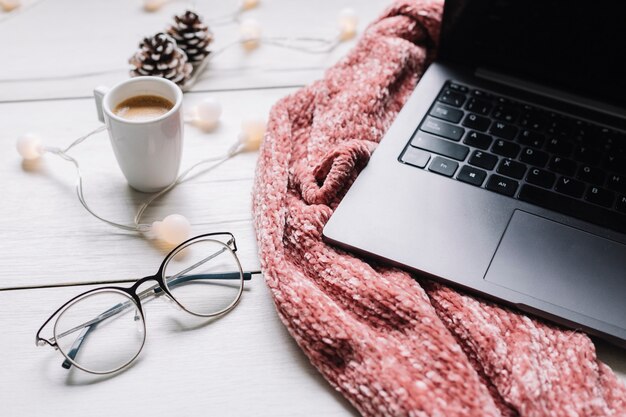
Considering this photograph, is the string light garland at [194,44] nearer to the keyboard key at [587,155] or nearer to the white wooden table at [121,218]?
the white wooden table at [121,218]

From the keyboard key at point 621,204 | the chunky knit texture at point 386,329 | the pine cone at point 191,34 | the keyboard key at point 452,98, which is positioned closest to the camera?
the chunky knit texture at point 386,329

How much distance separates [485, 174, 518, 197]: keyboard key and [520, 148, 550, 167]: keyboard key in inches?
1.3

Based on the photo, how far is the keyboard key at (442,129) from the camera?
25.6 inches

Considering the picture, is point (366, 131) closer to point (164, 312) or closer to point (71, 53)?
point (164, 312)

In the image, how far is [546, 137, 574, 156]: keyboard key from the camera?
0.63 metres

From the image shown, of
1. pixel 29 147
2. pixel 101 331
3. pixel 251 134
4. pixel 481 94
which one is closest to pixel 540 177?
pixel 481 94

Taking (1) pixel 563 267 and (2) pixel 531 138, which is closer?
(1) pixel 563 267

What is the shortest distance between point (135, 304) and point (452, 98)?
14.8 inches

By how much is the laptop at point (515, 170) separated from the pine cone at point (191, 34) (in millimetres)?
287

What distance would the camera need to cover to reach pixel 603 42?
2.10 ft

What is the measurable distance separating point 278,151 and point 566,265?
295 mm

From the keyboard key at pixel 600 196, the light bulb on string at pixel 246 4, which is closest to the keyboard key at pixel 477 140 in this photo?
the keyboard key at pixel 600 196

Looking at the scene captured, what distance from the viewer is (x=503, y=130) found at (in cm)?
65

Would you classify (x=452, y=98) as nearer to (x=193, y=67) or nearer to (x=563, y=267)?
(x=563, y=267)
